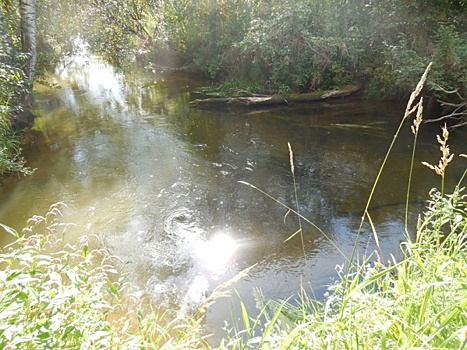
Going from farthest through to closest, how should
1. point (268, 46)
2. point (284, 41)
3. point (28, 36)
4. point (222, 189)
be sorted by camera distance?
point (284, 41) < point (268, 46) < point (28, 36) < point (222, 189)

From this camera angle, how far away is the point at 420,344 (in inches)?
44.7

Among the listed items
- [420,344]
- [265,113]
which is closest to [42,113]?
[265,113]

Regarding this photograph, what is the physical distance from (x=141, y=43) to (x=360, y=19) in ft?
35.2

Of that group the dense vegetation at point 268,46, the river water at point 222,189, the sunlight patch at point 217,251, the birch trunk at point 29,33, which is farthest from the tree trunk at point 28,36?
the sunlight patch at point 217,251

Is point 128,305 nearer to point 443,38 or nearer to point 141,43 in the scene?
point 443,38

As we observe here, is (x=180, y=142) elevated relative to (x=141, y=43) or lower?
lower

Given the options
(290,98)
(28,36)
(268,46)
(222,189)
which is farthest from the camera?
(290,98)

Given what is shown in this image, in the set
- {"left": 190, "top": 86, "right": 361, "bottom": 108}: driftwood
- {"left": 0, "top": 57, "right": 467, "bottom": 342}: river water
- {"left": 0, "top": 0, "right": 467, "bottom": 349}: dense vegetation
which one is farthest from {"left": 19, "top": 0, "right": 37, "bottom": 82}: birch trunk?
{"left": 190, "top": 86, "right": 361, "bottom": 108}: driftwood

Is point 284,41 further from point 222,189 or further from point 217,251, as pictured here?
point 217,251

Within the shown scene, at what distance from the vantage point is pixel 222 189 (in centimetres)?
517

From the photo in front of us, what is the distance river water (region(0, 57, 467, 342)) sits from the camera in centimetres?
347

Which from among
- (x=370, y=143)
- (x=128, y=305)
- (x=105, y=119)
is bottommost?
(x=128, y=305)

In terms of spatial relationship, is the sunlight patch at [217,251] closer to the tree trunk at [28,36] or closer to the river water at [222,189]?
the river water at [222,189]

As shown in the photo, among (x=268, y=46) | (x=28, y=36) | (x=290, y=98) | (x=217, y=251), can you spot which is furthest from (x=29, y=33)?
(x=290, y=98)
